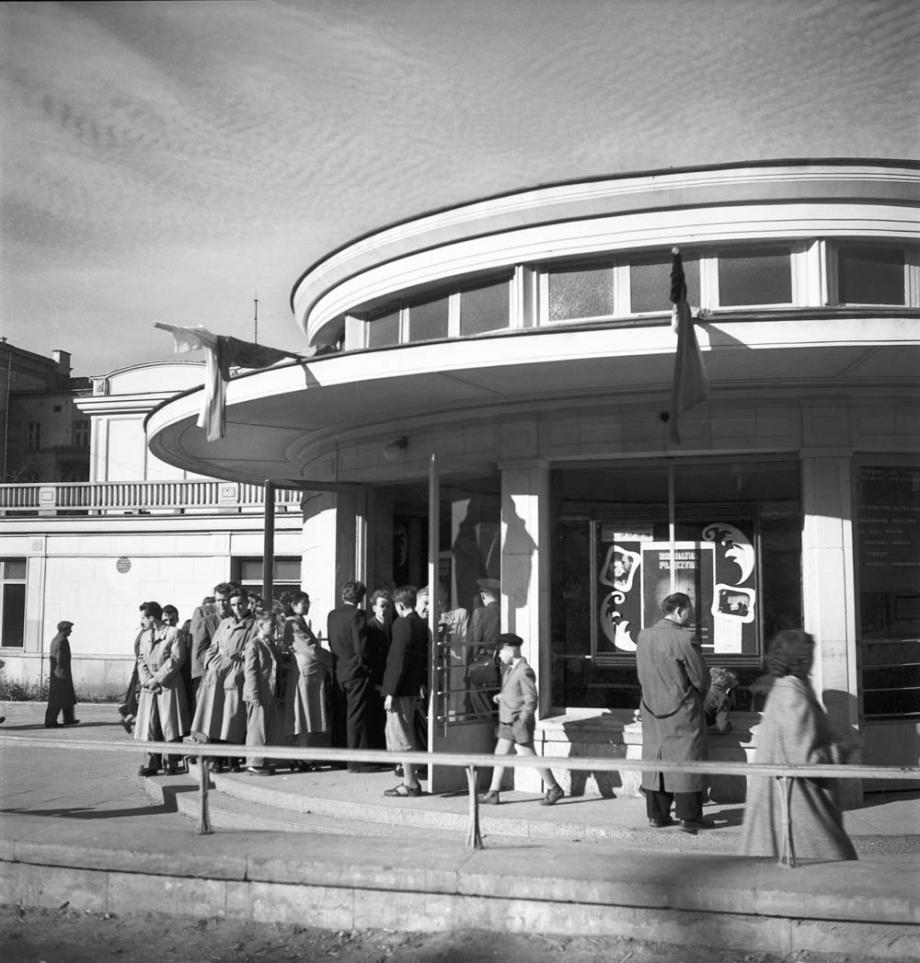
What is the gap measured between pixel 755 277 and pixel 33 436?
3930cm

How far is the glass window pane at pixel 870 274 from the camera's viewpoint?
34.4 ft

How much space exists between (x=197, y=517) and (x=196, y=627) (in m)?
16.7

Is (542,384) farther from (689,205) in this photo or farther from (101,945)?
(101,945)

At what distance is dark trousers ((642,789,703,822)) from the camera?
8.18m

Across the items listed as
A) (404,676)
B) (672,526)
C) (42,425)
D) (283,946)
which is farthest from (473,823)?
(42,425)

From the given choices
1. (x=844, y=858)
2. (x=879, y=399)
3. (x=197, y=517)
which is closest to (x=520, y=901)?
(x=844, y=858)

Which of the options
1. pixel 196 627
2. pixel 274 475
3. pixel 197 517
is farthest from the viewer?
A: pixel 197 517

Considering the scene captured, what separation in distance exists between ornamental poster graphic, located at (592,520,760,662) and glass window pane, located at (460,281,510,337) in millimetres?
2475

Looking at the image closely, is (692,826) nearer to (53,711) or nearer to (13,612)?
(53,711)

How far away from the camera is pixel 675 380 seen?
27.2ft

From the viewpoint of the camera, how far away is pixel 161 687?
11.1m

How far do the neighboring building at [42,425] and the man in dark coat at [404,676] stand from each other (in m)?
35.6

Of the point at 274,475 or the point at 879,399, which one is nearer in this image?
the point at 879,399

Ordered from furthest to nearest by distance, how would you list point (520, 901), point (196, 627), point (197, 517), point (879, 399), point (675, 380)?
1. point (197, 517)
2. point (196, 627)
3. point (879, 399)
4. point (675, 380)
5. point (520, 901)
